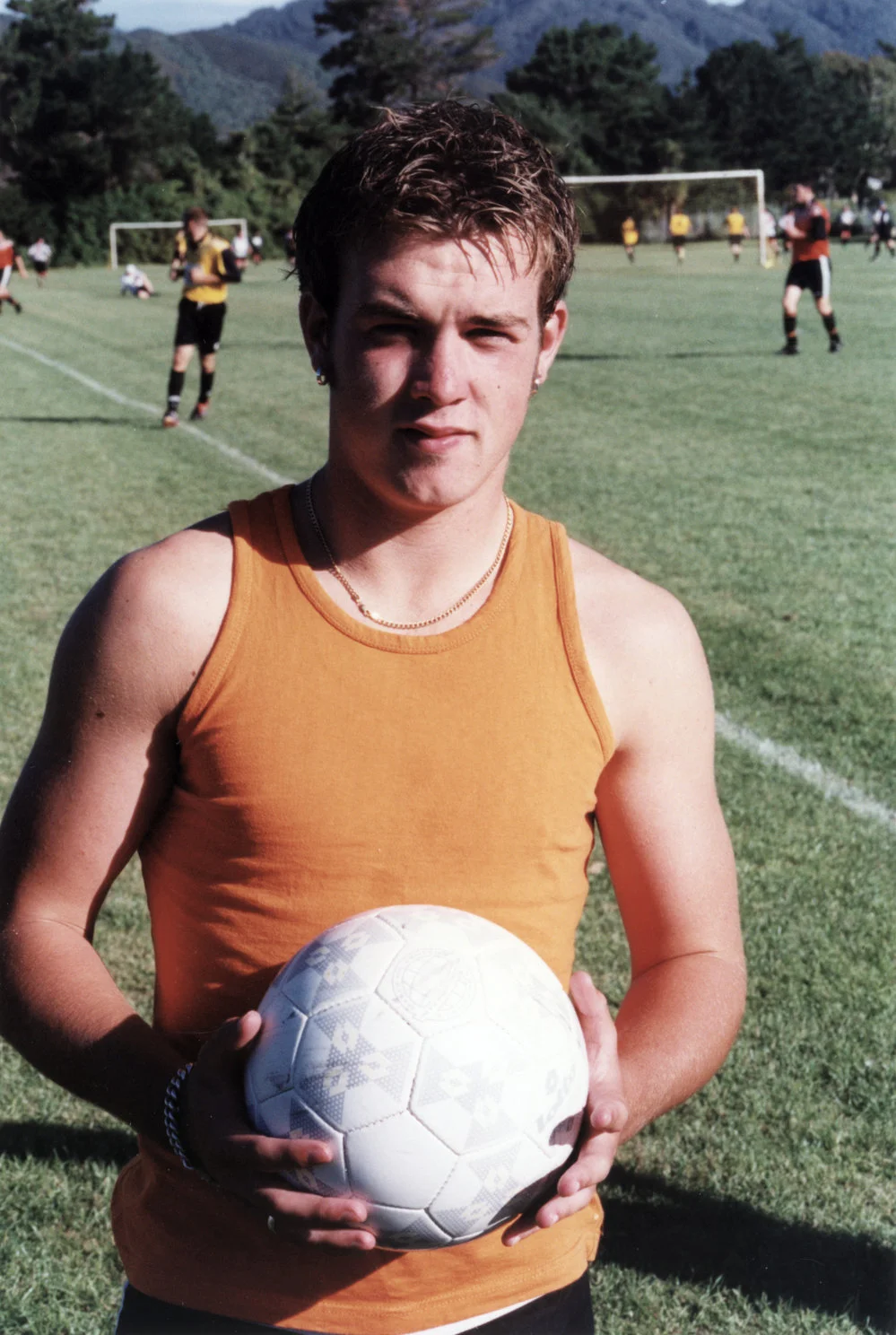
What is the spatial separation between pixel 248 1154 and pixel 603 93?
336ft

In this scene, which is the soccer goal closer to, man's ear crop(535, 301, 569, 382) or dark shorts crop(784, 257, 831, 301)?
dark shorts crop(784, 257, 831, 301)

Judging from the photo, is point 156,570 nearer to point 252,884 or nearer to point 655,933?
point 252,884

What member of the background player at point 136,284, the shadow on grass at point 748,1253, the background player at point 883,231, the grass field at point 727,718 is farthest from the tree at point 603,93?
the shadow on grass at point 748,1253

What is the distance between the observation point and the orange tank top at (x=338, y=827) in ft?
6.07

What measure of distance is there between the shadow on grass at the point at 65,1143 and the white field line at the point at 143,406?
938cm

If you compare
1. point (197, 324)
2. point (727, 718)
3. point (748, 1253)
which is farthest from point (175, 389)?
point (748, 1253)

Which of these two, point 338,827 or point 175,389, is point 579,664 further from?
point 175,389

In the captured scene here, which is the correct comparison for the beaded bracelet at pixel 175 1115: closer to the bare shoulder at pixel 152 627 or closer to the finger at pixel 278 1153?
the finger at pixel 278 1153

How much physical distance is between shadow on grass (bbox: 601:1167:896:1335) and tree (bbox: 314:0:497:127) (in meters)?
95.7

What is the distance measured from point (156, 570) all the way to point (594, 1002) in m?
0.80

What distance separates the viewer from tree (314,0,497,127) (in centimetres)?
9444

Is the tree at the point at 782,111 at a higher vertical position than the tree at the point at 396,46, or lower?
lower

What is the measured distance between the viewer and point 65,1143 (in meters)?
4.05

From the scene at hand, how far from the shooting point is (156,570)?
1925 mm
